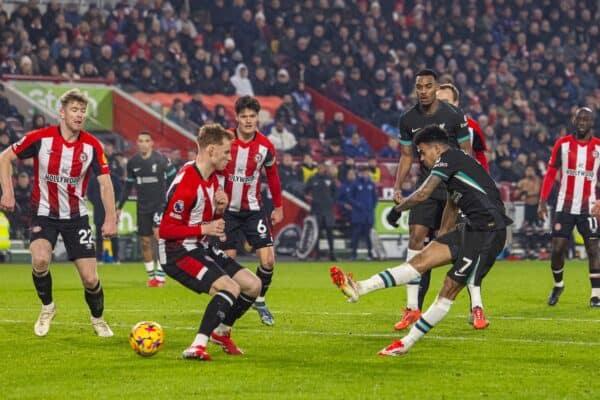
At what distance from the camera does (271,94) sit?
34344 millimetres

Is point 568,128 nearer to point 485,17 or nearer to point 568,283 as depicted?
point 485,17

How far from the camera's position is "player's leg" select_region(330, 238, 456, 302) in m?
10.1

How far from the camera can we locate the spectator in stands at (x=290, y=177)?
30703 millimetres

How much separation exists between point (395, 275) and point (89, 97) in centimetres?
2109

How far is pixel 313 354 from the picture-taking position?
1037cm

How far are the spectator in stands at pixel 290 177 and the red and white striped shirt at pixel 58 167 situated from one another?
18.9 meters

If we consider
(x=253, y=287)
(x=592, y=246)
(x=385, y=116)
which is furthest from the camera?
(x=385, y=116)

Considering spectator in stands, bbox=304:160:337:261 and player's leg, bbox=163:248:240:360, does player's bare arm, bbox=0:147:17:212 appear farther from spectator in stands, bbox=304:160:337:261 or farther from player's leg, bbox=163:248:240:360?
spectator in stands, bbox=304:160:337:261

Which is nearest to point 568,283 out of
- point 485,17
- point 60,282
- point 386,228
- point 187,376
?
point 60,282

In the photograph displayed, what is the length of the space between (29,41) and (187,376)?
75.9 feet

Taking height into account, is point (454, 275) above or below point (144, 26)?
below

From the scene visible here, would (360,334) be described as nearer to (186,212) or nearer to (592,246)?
(186,212)

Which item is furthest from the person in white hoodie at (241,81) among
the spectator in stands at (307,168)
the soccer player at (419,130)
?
the soccer player at (419,130)

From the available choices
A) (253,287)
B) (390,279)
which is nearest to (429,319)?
(390,279)
